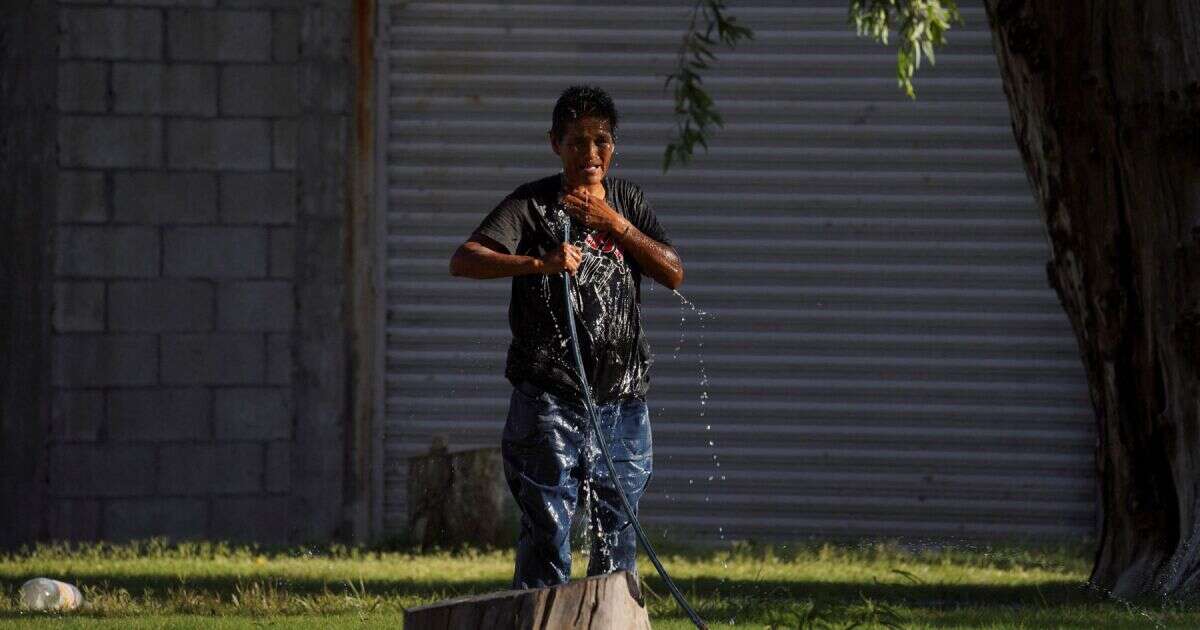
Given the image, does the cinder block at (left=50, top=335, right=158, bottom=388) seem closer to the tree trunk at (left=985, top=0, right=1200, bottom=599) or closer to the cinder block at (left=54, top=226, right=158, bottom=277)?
the cinder block at (left=54, top=226, right=158, bottom=277)

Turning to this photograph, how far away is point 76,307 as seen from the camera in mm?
10883

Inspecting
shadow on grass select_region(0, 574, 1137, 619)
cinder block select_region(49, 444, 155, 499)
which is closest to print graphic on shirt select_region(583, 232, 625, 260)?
shadow on grass select_region(0, 574, 1137, 619)

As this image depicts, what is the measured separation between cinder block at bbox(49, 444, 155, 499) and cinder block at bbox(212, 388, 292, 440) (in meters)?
0.46

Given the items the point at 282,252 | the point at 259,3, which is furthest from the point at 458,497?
the point at 259,3

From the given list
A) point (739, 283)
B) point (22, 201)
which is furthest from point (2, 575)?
point (739, 283)

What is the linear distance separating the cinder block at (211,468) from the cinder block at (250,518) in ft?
0.23

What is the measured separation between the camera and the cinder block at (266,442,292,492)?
10938mm

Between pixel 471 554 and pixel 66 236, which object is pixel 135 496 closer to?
pixel 66 236

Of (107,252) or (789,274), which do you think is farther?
(789,274)

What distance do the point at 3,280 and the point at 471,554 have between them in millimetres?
3286

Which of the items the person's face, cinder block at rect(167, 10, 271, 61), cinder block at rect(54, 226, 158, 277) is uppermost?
cinder block at rect(167, 10, 271, 61)

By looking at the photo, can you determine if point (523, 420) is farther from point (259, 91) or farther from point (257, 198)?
point (259, 91)

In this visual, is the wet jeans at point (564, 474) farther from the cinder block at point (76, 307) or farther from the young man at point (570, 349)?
the cinder block at point (76, 307)

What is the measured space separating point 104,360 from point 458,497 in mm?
2391
